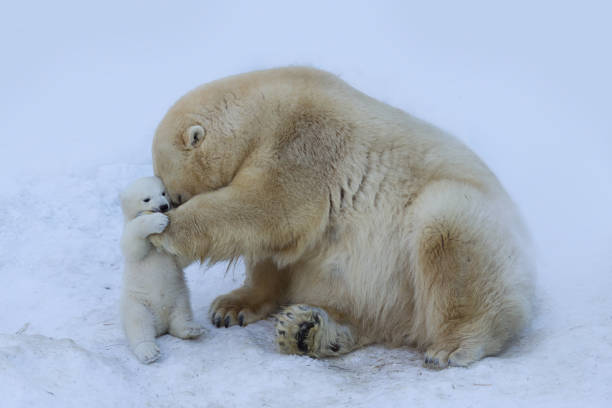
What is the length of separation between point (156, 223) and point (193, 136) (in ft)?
2.07

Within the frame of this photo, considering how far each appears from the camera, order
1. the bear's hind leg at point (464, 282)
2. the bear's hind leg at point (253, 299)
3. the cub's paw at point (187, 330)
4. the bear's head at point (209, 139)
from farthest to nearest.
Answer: the bear's hind leg at point (253, 299) → the bear's head at point (209, 139) → the cub's paw at point (187, 330) → the bear's hind leg at point (464, 282)

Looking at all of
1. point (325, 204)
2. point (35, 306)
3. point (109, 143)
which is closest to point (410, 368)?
point (325, 204)

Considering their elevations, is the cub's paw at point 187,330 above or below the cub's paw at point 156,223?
below

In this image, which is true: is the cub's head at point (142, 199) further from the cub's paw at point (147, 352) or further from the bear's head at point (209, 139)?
the cub's paw at point (147, 352)

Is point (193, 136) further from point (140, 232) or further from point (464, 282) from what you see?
point (464, 282)

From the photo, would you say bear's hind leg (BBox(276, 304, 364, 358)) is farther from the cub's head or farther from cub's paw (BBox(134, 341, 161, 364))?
the cub's head

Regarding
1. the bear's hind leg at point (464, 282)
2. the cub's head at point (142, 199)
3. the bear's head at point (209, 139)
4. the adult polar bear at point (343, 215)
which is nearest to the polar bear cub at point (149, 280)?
the cub's head at point (142, 199)

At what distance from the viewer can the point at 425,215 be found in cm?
353

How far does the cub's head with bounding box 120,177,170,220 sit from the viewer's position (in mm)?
3518

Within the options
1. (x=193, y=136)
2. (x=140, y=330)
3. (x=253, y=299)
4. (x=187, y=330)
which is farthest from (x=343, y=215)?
Answer: (x=140, y=330)

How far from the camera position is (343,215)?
3721 mm

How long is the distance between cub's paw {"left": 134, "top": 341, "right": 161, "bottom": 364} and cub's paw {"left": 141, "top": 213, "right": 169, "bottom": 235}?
570mm

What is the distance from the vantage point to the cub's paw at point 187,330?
3.46 meters

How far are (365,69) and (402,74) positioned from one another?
1.42 feet
